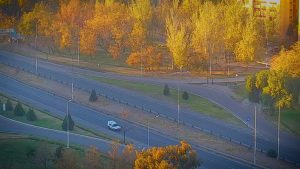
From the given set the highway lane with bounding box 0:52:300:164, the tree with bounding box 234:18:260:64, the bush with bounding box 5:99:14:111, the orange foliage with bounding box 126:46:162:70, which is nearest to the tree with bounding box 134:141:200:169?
the highway lane with bounding box 0:52:300:164

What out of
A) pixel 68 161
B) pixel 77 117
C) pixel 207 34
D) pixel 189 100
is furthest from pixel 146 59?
pixel 68 161

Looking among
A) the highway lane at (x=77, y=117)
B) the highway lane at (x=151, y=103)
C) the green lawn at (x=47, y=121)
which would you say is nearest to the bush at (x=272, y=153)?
the highway lane at (x=151, y=103)

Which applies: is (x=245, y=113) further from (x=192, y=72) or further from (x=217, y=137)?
(x=192, y=72)

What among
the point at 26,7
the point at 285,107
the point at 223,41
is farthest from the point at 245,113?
the point at 26,7

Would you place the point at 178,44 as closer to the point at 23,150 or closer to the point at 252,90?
the point at 252,90

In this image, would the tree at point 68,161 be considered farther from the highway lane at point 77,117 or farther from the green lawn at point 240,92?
the green lawn at point 240,92
